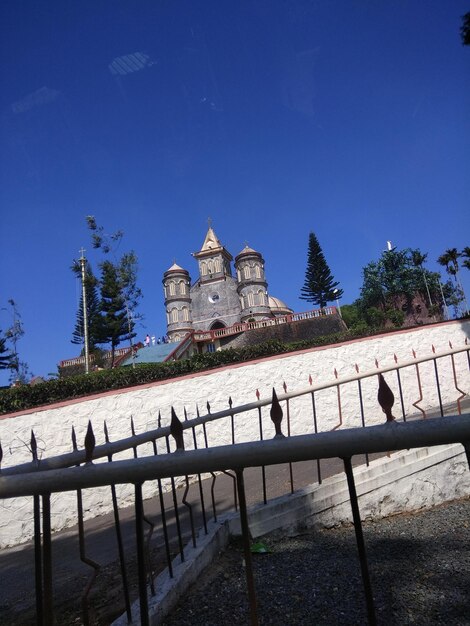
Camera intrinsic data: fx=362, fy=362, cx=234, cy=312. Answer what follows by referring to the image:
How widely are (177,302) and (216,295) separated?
213 inches

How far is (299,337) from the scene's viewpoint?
29016 mm

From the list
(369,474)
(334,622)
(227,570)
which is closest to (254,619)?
(334,622)

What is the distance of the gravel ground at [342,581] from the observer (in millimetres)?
1811

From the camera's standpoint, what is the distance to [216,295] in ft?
163

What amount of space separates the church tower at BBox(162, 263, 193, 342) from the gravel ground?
45293 mm

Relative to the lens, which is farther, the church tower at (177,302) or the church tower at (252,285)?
the church tower at (177,302)

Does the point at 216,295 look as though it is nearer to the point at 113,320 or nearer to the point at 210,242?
the point at 210,242

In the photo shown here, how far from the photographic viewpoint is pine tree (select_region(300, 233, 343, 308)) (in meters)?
45.0

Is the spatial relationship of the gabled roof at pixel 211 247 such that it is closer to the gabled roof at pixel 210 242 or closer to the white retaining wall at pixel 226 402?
the gabled roof at pixel 210 242

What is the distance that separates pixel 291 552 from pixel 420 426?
2.27m

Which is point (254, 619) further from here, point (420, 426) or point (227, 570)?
point (227, 570)

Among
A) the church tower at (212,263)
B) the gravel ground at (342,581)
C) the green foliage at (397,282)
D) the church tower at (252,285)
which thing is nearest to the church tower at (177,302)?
the church tower at (212,263)

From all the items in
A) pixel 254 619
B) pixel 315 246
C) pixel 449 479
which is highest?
pixel 315 246

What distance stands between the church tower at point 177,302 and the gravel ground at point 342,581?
4529 cm
